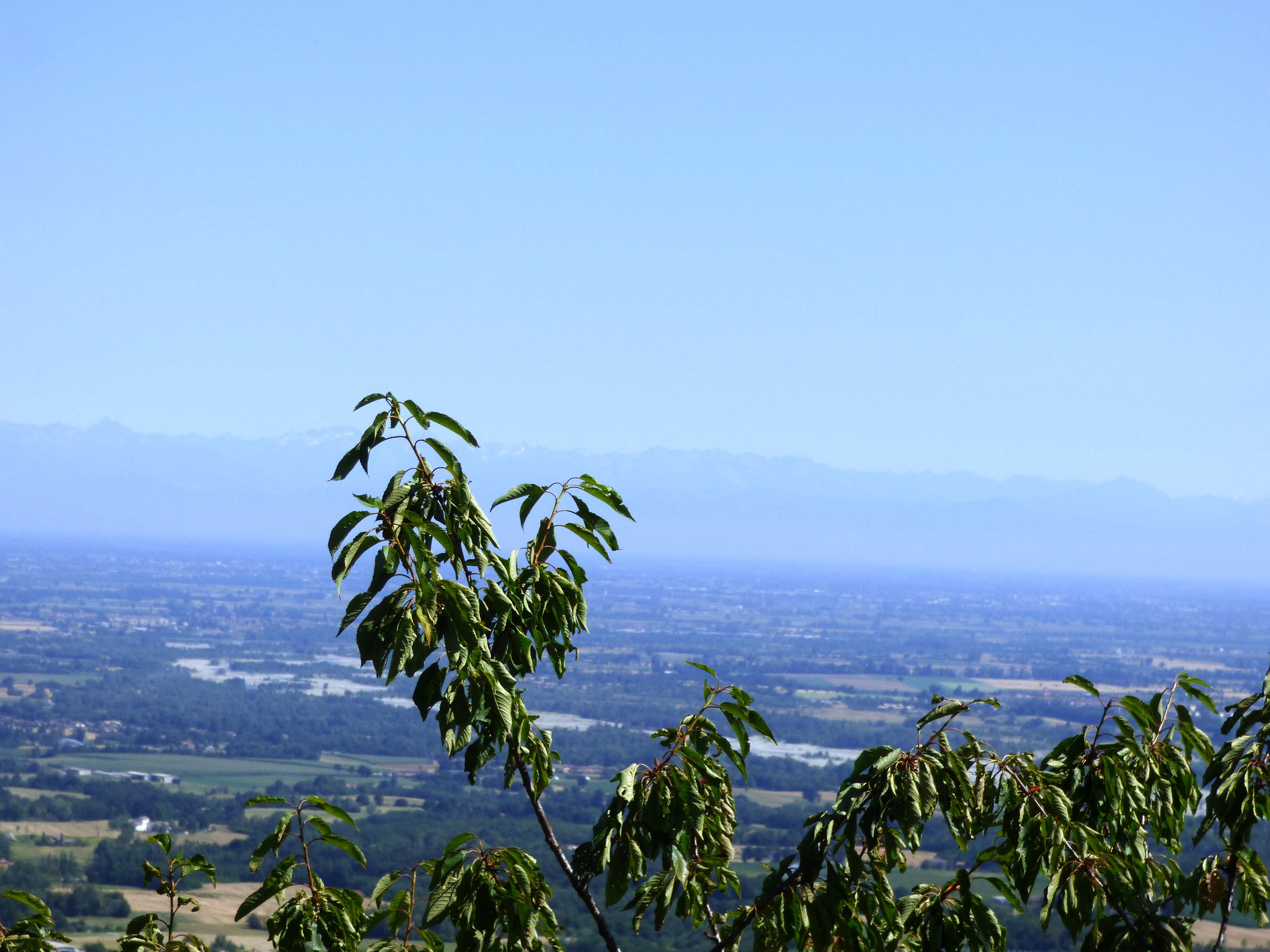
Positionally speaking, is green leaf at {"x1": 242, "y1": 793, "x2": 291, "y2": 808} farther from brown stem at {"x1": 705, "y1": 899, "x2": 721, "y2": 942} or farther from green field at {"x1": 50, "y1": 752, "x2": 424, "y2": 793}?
green field at {"x1": 50, "y1": 752, "x2": 424, "y2": 793}

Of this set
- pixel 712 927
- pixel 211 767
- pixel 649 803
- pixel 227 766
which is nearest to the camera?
pixel 649 803

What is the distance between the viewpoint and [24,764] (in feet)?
248

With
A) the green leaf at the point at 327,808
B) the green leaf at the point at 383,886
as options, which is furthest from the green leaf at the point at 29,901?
the green leaf at the point at 383,886

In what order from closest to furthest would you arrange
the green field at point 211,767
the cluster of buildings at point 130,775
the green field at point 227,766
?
the cluster of buildings at point 130,775 → the green field at point 211,767 → the green field at point 227,766

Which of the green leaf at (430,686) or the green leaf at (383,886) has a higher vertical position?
the green leaf at (430,686)

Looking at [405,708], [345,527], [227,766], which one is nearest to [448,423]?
[345,527]

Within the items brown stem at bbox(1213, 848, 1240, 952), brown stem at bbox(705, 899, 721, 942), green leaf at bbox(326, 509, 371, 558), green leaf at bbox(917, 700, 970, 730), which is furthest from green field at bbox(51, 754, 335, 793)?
green leaf at bbox(917, 700, 970, 730)

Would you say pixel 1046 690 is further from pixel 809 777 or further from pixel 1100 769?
pixel 1100 769

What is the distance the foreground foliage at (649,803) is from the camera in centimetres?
299

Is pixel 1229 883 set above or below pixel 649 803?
below

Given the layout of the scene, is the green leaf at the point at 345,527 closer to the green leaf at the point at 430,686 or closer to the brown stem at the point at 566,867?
the green leaf at the point at 430,686

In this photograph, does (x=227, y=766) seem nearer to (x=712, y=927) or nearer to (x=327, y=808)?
(x=712, y=927)

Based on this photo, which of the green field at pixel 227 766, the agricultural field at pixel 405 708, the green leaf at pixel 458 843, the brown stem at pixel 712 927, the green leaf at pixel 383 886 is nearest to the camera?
the green leaf at pixel 458 843

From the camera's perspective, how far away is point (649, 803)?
3.33 meters
